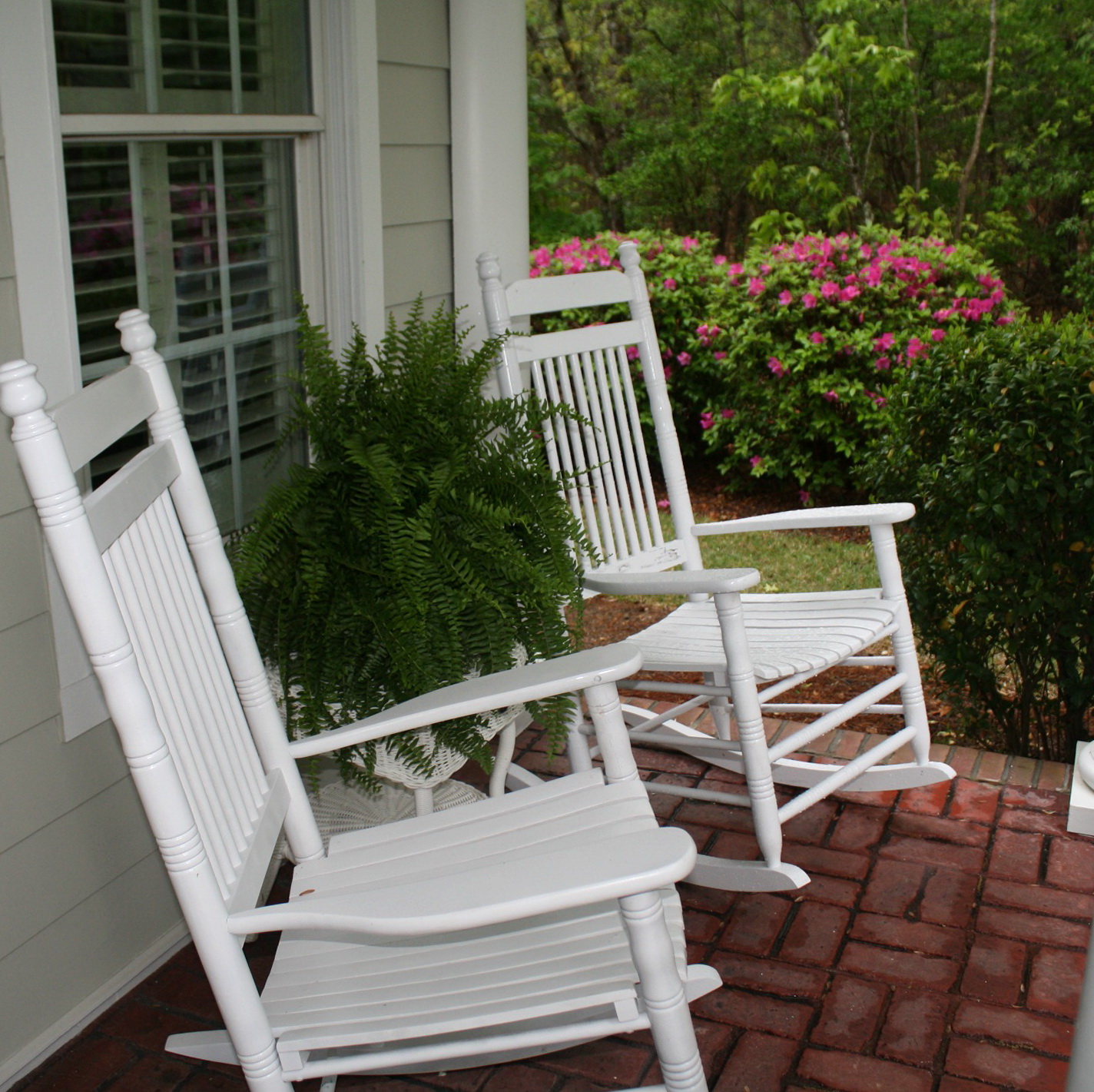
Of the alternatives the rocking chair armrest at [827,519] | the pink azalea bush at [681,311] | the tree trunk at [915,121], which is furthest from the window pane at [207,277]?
the tree trunk at [915,121]

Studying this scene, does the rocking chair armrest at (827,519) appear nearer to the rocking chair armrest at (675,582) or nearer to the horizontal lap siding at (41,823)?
the rocking chair armrest at (675,582)

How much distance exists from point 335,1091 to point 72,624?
84 cm

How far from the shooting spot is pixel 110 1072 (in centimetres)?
195

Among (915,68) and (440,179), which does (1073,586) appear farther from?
(915,68)

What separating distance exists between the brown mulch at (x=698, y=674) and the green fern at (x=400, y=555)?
998 mm

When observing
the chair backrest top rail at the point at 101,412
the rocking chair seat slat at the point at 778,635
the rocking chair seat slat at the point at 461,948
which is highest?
the chair backrest top rail at the point at 101,412

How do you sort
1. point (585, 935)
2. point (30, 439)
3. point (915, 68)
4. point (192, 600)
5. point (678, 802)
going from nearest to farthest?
point (30, 439) → point (585, 935) → point (192, 600) → point (678, 802) → point (915, 68)

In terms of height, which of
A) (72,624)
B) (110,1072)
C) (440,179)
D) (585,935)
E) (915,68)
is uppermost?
(915,68)

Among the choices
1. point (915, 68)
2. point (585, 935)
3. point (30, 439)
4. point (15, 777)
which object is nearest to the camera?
point (30, 439)

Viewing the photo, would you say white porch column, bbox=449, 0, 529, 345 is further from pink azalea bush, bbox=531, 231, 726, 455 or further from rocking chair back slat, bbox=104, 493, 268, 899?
pink azalea bush, bbox=531, 231, 726, 455

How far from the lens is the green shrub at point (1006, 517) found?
9.18 ft

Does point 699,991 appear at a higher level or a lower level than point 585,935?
lower

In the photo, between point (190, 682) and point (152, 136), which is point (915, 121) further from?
point (190, 682)

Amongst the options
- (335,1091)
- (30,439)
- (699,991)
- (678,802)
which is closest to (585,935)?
(699,991)
